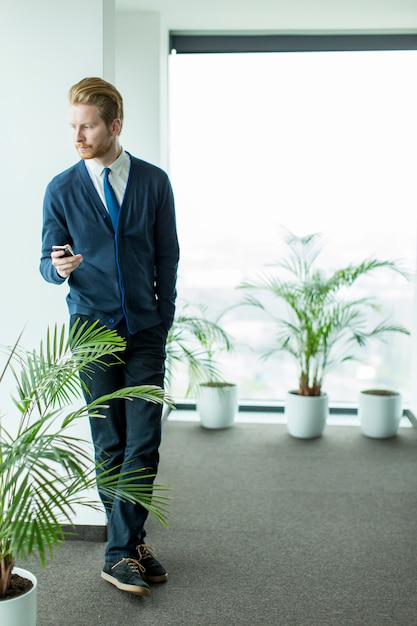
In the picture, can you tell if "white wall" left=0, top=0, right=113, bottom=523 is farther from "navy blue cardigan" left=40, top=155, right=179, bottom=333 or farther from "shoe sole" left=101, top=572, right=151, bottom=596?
"shoe sole" left=101, top=572, right=151, bottom=596

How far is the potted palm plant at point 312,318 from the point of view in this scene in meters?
4.05

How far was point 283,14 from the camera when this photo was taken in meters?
4.01

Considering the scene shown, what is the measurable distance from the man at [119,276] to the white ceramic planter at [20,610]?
0.51 metres

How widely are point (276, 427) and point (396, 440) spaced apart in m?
0.70

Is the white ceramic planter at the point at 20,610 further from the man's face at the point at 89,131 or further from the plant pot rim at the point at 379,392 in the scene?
the plant pot rim at the point at 379,392

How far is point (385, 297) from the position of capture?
15.0ft

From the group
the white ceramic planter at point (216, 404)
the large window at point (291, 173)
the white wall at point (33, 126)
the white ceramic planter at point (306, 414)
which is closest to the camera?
the white wall at point (33, 126)

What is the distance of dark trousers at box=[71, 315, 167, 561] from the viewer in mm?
2344

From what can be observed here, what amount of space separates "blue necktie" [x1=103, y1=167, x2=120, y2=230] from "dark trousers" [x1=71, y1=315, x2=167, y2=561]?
334mm

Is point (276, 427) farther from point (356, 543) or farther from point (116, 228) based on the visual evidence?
point (116, 228)

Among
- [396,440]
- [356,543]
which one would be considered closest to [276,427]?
[396,440]

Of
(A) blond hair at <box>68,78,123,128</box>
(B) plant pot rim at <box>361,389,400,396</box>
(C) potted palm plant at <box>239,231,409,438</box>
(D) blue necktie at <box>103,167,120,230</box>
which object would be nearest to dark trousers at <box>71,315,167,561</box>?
(D) blue necktie at <box>103,167,120,230</box>

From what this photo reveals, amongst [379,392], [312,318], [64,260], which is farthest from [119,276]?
[379,392]

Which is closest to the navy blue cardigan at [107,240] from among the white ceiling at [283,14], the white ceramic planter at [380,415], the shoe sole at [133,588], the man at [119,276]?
the man at [119,276]
